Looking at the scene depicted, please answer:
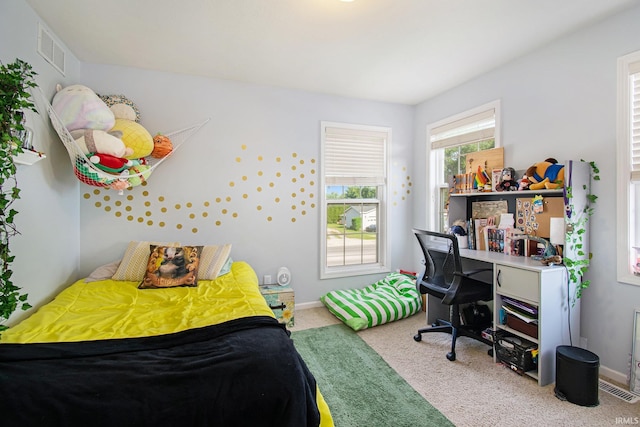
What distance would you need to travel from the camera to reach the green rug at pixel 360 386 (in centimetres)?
166

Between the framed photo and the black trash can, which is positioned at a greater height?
the framed photo

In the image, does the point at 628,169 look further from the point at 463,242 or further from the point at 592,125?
the point at 463,242

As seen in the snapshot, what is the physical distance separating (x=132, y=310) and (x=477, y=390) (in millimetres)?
2257

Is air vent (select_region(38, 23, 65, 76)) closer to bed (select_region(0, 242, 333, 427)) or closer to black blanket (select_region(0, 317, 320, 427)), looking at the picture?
bed (select_region(0, 242, 333, 427))

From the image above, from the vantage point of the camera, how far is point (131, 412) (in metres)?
1.00

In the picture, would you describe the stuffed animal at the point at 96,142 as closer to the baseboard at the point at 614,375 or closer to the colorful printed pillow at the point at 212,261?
the colorful printed pillow at the point at 212,261

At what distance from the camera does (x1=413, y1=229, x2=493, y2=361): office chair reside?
89.4 inches

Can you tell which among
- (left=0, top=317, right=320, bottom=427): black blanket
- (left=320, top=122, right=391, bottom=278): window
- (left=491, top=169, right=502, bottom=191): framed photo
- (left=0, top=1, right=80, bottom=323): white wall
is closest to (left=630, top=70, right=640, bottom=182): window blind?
(left=491, top=169, right=502, bottom=191): framed photo

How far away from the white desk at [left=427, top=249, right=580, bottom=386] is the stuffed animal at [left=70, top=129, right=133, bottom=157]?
3049 millimetres

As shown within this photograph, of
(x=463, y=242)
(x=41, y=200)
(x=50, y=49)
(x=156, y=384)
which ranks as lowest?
(x=156, y=384)

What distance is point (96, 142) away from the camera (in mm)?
2188

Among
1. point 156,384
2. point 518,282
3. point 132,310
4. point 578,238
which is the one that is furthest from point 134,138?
point 578,238

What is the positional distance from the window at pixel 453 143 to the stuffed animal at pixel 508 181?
0.38 metres

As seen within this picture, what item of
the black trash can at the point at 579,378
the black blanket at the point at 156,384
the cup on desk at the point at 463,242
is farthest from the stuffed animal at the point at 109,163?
the black trash can at the point at 579,378
